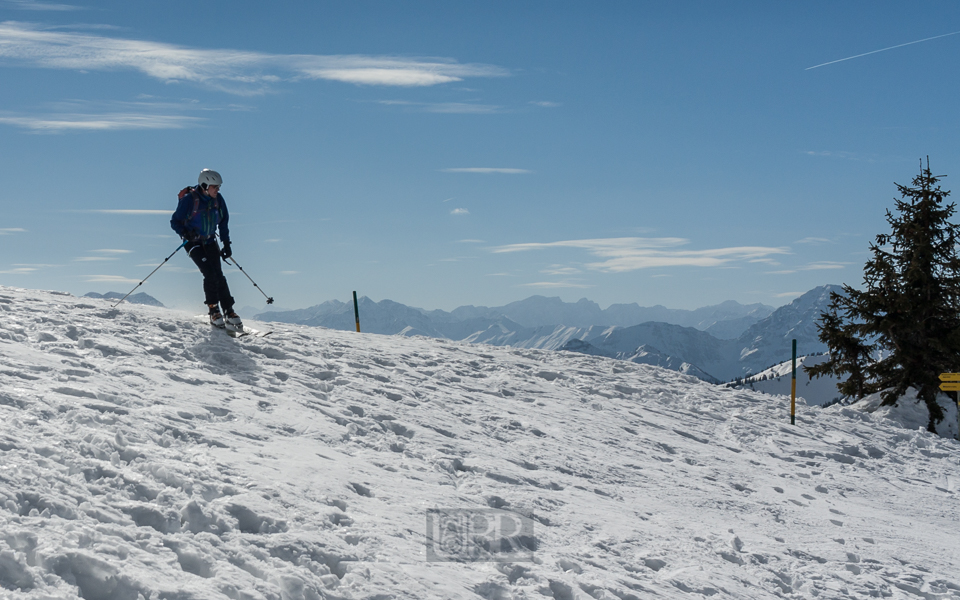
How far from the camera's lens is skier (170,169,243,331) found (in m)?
12.4

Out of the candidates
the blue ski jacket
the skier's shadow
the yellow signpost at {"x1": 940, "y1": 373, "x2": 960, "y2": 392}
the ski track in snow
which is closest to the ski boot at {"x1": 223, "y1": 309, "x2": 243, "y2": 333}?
the ski track in snow

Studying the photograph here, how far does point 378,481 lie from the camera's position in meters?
6.92

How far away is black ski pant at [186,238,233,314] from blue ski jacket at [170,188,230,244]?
19 cm

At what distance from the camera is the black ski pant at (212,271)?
498 inches

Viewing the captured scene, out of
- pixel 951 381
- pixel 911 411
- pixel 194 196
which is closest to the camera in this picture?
pixel 194 196

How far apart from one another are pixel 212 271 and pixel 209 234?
724 millimetres

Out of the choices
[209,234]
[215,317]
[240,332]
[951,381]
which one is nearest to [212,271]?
[209,234]

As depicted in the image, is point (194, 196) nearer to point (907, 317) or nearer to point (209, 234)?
point (209, 234)

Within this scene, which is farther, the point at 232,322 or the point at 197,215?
the point at 232,322

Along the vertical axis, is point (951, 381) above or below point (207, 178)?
below

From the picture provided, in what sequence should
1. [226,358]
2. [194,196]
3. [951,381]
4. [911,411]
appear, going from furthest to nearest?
[911,411] → [951,381] → [194,196] → [226,358]

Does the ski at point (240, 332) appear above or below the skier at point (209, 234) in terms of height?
below

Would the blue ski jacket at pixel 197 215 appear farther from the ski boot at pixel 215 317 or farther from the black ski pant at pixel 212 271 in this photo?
the ski boot at pixel 215 317

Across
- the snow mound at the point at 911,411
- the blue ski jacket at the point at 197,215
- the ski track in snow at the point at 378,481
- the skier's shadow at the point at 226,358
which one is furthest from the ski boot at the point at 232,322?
the snow mound at the point at 911,411
